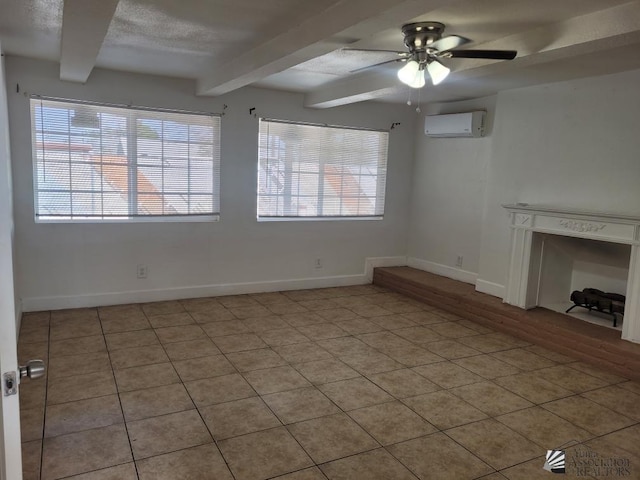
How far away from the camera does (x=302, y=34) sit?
2707 mm

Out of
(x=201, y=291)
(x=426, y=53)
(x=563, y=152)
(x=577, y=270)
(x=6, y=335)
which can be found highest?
(x=426, y=53)

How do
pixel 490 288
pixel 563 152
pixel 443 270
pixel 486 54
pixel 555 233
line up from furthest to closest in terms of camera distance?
pixel 443 270
pixel 490 288
pixel 563 152
pixel 555 233
pixel 486 54

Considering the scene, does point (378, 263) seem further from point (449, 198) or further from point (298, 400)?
point (298, 400)

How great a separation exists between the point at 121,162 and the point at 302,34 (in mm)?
2515

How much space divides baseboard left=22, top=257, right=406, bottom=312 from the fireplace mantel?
189cm

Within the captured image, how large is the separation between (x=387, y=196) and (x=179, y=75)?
286 centimetres

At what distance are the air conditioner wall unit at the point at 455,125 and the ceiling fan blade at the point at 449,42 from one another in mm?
2035

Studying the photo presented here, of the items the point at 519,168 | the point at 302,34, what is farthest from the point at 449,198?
the point at 302,34

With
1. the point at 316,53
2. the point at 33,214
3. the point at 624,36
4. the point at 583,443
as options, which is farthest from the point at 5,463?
the point at 33,214

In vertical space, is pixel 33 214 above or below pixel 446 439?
above

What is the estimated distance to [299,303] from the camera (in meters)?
5.02

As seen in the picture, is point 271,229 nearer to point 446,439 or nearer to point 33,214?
point 33,214

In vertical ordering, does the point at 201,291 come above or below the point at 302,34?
below

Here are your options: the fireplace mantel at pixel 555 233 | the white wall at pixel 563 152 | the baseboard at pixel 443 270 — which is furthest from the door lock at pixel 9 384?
the baseboard at pixel 443 270
